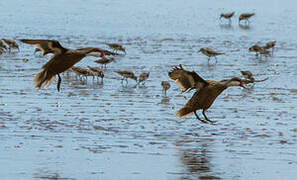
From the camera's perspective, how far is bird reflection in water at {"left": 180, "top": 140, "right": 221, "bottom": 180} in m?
10.2

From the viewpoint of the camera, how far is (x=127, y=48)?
2672cm

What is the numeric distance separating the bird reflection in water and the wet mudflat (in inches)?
0.5

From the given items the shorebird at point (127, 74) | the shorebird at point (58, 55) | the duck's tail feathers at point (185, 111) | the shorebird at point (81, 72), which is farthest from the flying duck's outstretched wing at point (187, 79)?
the shorebird at point (81, 72)

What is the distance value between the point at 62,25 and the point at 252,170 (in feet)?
80.5

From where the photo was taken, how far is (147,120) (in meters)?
13.9

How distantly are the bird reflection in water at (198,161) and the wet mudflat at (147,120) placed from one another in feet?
0.04

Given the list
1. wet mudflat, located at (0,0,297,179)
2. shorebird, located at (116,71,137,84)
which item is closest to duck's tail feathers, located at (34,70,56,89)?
wet mudflat, located at (0,0,297,179)

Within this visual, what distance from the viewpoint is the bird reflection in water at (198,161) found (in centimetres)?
1023

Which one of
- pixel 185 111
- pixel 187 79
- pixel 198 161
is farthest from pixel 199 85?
pixel 198 161

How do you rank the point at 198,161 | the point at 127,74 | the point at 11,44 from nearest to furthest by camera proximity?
1. the point at 198,161
2. the point at 127,74
3. the point at 11,44

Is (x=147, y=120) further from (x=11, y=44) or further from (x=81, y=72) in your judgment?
(x=11, y=44)

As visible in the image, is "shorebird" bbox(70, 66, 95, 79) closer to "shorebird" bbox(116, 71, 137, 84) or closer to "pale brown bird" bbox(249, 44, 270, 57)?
"shorebird" bbox(116, 71, 137, 84)

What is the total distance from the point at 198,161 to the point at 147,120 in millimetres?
3017

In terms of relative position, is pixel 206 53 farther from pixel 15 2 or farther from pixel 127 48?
pixel 15 2
